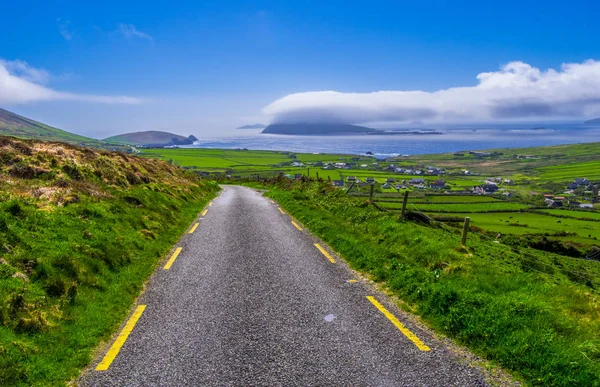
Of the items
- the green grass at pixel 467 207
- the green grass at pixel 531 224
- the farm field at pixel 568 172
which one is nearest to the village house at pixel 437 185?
the green grass at pixel 467 207

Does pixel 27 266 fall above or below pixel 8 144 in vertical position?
below

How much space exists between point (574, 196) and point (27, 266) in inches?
4468

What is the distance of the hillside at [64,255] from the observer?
607cm

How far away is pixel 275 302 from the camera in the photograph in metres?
8.60

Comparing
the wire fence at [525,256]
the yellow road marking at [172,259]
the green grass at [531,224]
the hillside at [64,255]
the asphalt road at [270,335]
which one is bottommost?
the green grass at [531,224]

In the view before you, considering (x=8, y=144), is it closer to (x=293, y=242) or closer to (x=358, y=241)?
(x=293, y=242)

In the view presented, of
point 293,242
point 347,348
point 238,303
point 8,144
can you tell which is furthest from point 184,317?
point 8,144

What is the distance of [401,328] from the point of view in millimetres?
7383

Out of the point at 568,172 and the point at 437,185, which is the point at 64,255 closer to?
the point at 437,185

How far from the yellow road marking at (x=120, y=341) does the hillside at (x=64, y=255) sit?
0.26 m

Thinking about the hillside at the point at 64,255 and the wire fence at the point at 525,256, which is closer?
the hillside at the point at 64,255

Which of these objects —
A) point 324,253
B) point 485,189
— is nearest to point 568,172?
point 485,189

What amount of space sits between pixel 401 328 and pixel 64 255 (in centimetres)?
900

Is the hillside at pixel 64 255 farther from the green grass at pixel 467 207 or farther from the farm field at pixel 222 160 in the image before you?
the farm field at pixel 222 160
